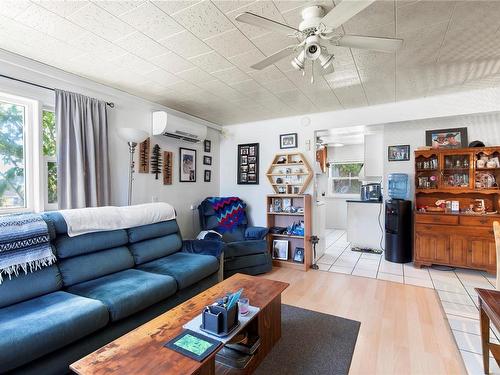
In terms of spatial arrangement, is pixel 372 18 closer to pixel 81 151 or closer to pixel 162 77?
pixel 162 77

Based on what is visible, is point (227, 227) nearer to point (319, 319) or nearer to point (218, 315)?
point (319, 319)

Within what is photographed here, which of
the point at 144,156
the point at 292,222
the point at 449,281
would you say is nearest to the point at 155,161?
the point at 144,156

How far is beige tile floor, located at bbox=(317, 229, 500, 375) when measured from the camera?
80.4 inches

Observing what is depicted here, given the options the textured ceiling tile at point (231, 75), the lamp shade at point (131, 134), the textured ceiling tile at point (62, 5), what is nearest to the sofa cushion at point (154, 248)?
the lamp shade at point (131, 134)

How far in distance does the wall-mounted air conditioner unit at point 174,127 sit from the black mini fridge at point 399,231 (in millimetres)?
3288

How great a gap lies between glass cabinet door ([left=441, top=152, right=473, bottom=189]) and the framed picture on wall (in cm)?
53

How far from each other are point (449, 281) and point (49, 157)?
490 cm

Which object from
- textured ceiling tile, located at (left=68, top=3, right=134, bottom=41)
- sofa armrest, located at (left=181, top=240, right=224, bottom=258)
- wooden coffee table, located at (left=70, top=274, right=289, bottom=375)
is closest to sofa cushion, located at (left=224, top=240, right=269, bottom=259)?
sofa armrest, located at (left=181, top=240, right=224, bottom=258)

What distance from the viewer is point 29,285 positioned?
1918mm

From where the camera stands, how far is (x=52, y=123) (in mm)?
2703

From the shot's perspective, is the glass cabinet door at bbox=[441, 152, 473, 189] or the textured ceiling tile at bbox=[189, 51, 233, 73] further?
the glass cabinet door at bbox=[441, 152, 473, 189]

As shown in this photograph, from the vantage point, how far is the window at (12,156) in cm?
238

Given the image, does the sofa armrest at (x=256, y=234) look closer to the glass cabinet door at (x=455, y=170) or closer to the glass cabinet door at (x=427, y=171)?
the glass cabinet door at (x=427, y=171)

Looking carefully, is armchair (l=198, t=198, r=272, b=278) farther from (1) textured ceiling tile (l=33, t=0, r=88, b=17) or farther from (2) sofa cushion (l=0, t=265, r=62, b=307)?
(1) textured ceiling tile (l=33, t=0, r=88, b=17)
